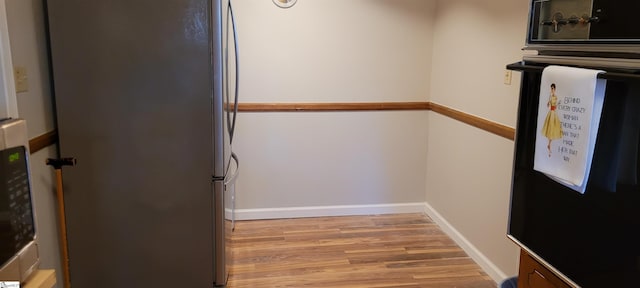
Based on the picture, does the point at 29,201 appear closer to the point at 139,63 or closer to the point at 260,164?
the point at 139,63

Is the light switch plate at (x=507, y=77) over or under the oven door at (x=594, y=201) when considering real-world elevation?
over

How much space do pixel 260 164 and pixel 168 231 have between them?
151cm

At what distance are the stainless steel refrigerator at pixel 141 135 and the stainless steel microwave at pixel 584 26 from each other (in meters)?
1.32

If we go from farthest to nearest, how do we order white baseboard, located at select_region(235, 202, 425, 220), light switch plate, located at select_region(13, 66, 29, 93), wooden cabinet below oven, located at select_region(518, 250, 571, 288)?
white baseboard, located at select_region(235, 202, 425, 220)
light switch plate, located at select_region(13, 66, 29, 93)
wooden cabinet below oven, located at select_region(518, 250, 571, 288)

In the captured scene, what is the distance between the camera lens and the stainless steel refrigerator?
208 cm

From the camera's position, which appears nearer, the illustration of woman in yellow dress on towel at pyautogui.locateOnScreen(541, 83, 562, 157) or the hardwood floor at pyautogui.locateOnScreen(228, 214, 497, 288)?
the illustration of woman in yellow dress on towel at pyautogui.locateOnScreen(541, 83, 562, 157)

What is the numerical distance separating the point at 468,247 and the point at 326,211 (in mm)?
1185

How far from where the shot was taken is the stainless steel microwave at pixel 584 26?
1.17m

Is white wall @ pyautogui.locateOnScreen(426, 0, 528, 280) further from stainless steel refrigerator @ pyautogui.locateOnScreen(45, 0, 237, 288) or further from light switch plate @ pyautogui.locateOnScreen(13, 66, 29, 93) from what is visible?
light switch plate @ pyautogui.locateOnScreen(13, 66, 29, 93)

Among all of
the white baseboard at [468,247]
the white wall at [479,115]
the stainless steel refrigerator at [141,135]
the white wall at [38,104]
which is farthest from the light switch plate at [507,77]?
the white wall at [38,104]

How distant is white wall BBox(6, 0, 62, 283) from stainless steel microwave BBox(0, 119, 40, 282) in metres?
0.85

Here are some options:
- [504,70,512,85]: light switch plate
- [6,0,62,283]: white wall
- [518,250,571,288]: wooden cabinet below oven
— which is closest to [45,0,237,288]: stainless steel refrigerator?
[6,0,62,283]: white wall

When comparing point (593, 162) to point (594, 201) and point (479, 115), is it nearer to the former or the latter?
point (594, 201)

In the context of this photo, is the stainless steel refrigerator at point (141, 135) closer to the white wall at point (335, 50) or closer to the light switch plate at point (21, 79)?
the light switch plate at point (21, 79)
